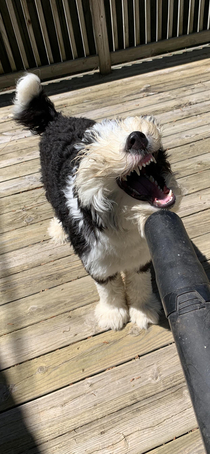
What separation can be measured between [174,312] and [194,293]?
0.22 feet

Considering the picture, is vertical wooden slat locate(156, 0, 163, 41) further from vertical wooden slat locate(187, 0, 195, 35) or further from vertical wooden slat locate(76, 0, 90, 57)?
vertical wooden slat locate(76, 0, 90, 57)

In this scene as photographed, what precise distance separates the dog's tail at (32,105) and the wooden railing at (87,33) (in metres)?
2.62

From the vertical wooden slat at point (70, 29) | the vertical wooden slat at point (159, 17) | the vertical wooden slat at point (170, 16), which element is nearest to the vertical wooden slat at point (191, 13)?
the vertical wooden slat at point (170, 16)

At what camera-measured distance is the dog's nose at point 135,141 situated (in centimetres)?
126

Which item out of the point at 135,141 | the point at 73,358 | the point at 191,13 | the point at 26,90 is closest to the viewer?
the point at 135,141

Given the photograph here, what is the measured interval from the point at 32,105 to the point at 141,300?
5.33 feet

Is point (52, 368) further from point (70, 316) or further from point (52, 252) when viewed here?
point (52, 252)

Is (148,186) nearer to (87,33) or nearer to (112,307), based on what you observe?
(112,307)

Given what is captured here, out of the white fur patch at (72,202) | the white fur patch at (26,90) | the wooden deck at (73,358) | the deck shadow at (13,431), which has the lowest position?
the wooden deck at (73,358)

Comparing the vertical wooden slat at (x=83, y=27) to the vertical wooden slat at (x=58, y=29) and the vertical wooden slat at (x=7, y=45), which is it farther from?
the vertical wooden slat at (x=7, y=45)

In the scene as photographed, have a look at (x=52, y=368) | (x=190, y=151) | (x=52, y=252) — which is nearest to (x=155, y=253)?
(x=52, y=368)

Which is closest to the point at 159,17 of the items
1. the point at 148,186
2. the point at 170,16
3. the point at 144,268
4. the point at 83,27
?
the point at 170,16

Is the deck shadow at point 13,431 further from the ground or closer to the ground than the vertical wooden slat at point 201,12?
closer to the ground

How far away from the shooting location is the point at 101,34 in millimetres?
4496
